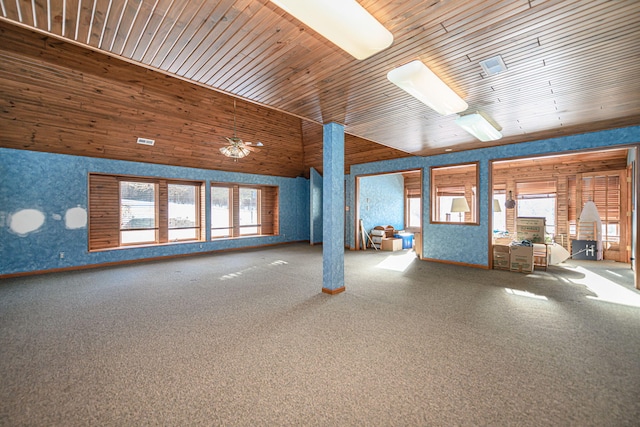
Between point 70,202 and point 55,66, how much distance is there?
2946 mm

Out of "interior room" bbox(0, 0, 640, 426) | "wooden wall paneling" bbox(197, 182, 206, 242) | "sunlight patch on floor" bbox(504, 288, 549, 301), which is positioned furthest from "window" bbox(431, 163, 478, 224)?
"wooden wall paneling" bbox(197, 182, 206, 242)

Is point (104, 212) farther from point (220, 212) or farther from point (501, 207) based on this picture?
point (501, 207)

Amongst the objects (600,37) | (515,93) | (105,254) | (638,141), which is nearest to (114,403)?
(600,37)

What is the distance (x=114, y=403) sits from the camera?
1.73 metres

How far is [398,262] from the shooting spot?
21.0ft

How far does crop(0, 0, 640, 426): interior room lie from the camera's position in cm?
181

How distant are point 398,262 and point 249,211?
5.40 metres

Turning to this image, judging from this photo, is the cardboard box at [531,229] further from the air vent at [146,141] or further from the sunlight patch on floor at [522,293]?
the air vent at [146,141]

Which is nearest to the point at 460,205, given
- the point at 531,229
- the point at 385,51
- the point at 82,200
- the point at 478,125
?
the point at 531,229

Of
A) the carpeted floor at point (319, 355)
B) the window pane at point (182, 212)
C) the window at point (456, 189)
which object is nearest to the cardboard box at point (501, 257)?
the carpeted floor at point (319, 355)

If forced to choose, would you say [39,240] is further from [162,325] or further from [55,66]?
[162,325]

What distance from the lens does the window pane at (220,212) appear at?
8195 mm

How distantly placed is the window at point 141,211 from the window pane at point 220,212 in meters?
0.42

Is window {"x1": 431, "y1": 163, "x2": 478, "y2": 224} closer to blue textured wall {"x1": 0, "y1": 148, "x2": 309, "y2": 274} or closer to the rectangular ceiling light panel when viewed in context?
the rectangular ceiling light panel
